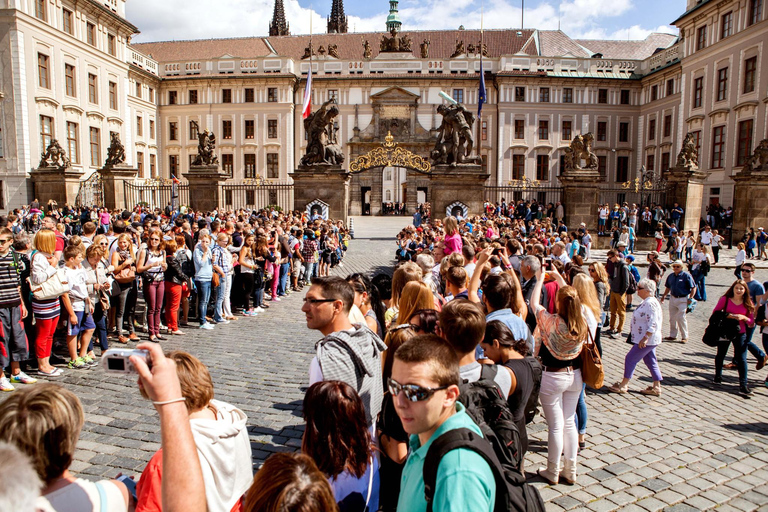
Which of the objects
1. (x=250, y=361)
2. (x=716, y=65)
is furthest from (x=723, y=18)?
(x=250, y=361)

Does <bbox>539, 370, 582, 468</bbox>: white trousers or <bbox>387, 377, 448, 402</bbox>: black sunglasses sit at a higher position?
<bbox>387, 377, 448, 402</bbox>: black sunglasses

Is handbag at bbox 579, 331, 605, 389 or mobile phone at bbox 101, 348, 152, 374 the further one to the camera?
handbag at bbox 579, 331, 605, 389

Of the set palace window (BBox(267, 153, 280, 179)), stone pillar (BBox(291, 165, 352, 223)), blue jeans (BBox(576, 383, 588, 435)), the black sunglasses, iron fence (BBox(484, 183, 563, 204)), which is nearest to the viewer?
the black sunglasses

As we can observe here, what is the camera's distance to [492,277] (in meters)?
4.84

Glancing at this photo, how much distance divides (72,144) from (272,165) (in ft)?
61.8

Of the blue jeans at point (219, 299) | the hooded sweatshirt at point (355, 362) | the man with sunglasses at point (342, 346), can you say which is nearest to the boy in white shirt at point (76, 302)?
the blue jeans at point (219, 299)

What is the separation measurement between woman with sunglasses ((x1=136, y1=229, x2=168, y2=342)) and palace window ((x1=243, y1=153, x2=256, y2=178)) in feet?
143

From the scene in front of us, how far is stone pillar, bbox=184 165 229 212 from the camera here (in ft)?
76.1

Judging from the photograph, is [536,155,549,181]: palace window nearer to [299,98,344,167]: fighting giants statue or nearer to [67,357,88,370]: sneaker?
[299,98,344,167]: fighting giants statue

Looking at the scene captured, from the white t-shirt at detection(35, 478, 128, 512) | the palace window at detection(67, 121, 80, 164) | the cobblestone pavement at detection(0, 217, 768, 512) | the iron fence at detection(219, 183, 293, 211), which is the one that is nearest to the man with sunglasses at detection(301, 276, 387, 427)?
the white t-shirt at detection(35, 478, 128, 512)

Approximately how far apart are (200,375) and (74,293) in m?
5.94

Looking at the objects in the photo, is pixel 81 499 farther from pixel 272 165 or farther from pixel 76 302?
pixel 272 165

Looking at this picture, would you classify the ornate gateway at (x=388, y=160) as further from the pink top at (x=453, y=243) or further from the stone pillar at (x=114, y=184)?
the pink top at (x=453, y=243)

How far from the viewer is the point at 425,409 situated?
7.16 ft
